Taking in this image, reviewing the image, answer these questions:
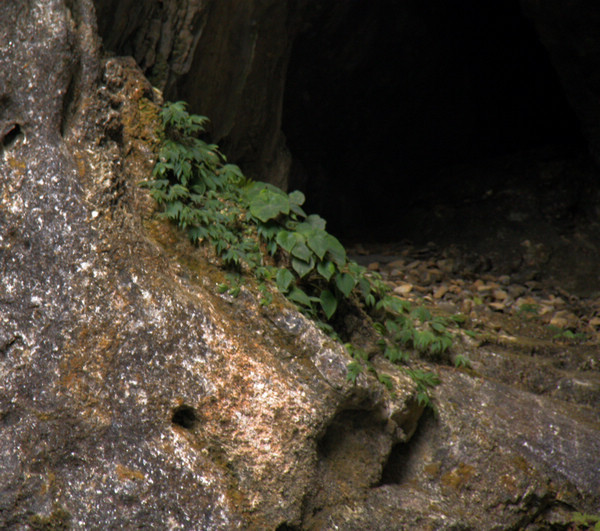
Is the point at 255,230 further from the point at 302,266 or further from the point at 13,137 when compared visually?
the point at 13,137

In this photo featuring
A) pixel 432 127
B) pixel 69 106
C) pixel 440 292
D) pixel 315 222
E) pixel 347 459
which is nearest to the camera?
pixel 347 459

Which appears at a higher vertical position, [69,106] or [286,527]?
[69,106]

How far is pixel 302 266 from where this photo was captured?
283cm

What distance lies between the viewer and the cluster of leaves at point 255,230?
277cm

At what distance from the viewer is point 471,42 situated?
734cm

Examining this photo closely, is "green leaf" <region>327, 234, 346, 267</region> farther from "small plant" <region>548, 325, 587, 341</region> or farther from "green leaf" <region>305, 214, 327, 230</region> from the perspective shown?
"small plant" <region>548, 325, 587, 341</region>

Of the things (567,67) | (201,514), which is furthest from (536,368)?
(567,67)

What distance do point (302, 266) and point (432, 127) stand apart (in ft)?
17.1

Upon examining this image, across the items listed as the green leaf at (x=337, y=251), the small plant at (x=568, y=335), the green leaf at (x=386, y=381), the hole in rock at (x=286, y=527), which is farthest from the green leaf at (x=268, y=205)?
the small plant at (x=568, y=335)

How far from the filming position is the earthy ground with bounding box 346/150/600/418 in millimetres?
3600

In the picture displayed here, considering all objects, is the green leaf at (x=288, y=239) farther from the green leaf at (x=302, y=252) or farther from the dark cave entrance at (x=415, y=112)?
the dark cave entrance at (x=415, y=112)

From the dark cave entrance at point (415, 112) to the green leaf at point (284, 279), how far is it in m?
3.36

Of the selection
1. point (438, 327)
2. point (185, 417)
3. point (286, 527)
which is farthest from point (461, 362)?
point (185, 417)

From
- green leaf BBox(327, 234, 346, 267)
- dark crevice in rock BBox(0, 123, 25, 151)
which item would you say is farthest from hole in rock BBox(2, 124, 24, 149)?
green leaf BBox(327, 234, 346, 267)
